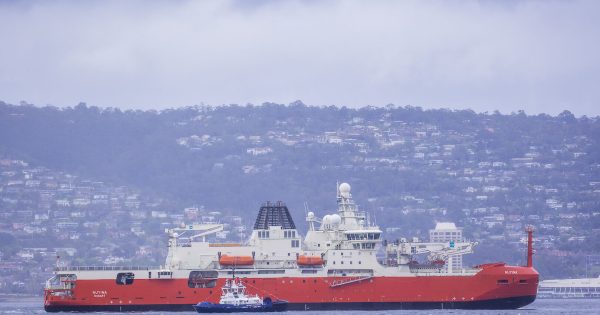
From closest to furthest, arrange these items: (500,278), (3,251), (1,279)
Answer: (500,278)
(1,279)
(3,251)

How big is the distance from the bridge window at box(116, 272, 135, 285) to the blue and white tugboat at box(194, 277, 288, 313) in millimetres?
4671

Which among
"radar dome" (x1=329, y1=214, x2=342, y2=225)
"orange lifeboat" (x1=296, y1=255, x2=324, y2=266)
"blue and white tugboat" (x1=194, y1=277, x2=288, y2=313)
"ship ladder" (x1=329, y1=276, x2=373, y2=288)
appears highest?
"radar dome" (x1=329, y1=214, x2=342, y2=225)

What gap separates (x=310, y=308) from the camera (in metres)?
101

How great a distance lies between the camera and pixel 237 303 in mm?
98312

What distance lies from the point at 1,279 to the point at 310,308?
77.1 m

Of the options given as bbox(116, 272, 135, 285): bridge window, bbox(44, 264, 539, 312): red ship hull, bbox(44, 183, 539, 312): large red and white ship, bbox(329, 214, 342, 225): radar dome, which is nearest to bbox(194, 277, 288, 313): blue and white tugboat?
bbox(44, 183, 539, 312): large red and white ship

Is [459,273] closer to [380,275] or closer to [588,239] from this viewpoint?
[380,275]

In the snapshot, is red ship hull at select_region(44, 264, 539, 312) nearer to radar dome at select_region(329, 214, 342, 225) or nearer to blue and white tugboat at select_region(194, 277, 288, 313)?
blue and white tugboat at select_region(194, 277, 288, 313)

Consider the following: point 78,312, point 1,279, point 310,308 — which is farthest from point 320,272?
point 1,279

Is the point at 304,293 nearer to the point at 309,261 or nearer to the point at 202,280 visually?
the point at 309,261

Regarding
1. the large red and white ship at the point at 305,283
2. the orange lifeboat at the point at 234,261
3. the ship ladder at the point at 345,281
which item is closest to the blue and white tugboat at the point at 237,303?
the large red and white ship at the point at 305,283

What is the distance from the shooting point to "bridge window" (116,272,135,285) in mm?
100688

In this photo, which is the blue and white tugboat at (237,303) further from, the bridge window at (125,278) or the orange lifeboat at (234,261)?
the bridge window at (125,278)

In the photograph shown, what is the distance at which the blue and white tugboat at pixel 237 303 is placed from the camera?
98188mm
